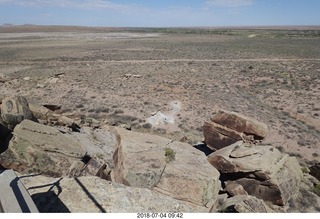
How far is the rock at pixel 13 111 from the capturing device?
1260cm

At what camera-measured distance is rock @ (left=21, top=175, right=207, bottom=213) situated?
7062 millimetres

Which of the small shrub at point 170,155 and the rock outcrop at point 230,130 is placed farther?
the rock outcrop at point 230,130

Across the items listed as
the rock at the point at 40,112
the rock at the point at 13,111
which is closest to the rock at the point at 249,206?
the rock at the point at 13,111

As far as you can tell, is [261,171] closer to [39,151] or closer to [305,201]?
[305,201]

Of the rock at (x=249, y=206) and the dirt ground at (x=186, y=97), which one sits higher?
the rock at (x=249, y=206)

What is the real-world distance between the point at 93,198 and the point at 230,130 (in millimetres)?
9925

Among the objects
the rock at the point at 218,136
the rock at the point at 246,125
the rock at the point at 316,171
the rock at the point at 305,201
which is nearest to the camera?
the rock at the point at 305,201

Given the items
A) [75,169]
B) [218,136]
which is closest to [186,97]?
[218,136]

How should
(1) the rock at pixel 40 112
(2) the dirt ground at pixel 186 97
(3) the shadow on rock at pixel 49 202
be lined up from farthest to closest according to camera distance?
(2) the dirt ground at pixel 186 97
(1) the rock at pixel 40 112
(3) the shadow on rock at pixel 49 202

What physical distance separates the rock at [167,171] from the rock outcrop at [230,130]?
4.47 meters

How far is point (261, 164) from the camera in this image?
1180cm

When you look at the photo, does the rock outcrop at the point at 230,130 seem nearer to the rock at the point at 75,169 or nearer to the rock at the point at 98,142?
the rock at the point at 98,142

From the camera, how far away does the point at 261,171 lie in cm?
1146

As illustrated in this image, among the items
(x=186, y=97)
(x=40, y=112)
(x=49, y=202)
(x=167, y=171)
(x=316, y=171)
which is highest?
(x=49, y=202)
